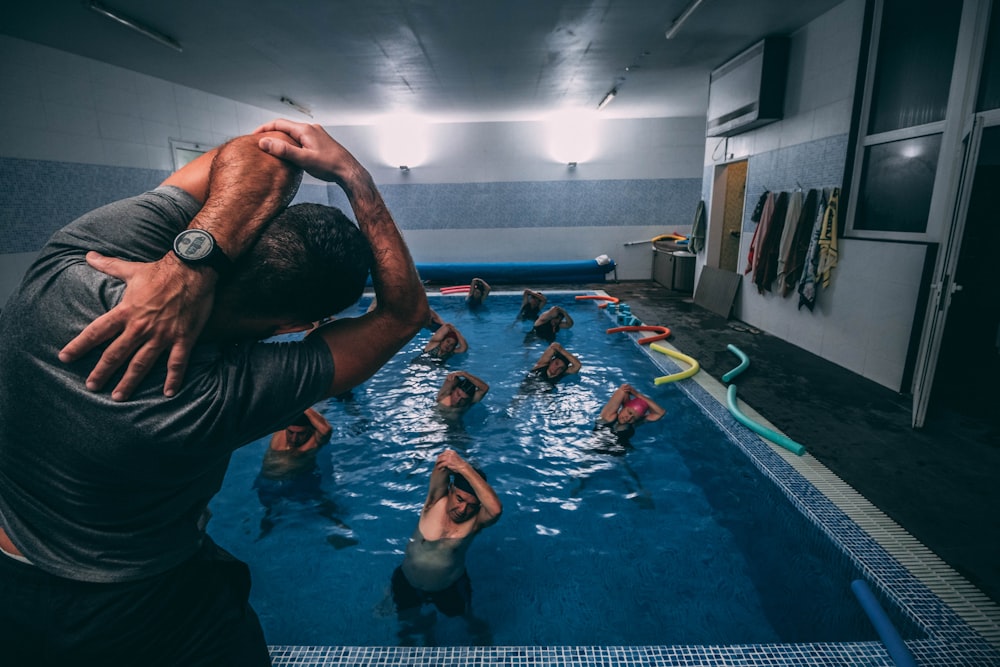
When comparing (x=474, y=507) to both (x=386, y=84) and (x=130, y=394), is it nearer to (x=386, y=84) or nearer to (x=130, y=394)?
(x=130, y=394)

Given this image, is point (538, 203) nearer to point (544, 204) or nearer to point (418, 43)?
point (544, 204)

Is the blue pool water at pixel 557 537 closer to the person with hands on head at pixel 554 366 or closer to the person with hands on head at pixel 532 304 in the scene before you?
the person with hands on head at pixel 554 366

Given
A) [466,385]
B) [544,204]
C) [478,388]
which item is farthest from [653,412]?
[544,204]

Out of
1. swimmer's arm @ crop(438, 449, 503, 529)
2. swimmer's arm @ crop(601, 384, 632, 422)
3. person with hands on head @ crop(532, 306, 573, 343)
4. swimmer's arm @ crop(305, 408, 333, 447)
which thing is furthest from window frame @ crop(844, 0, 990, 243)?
swimmer's arm @ crop(305, 408, 333, 447)

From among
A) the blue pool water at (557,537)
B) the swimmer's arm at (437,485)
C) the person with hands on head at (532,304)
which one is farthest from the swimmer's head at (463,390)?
the person with hands on head at (532,304)

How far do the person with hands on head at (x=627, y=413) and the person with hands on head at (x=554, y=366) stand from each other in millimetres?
987

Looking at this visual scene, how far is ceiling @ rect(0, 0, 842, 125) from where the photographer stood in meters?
5.36

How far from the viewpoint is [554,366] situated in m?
5.58

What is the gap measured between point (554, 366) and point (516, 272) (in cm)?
640

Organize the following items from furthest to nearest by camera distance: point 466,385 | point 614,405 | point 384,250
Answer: point 466,385 < point 614,405 < point 384,250

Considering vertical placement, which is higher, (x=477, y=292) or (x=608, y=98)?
(x=608, y=98)

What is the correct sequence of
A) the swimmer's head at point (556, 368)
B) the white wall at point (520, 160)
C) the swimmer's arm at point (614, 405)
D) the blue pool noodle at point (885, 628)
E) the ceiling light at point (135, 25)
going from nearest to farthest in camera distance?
1. the blue pool noodle at point (885, 628)
2. the swimmer's arm at point (614, 405)
3. the ceiling light at point (135, 25)
4. the swimmer's head at point (556, 368)
5. the white wall at point (520, 160)

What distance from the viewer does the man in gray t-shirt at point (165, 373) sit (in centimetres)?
90

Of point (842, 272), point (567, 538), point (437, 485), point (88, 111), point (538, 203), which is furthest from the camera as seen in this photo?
point (538, 203)
